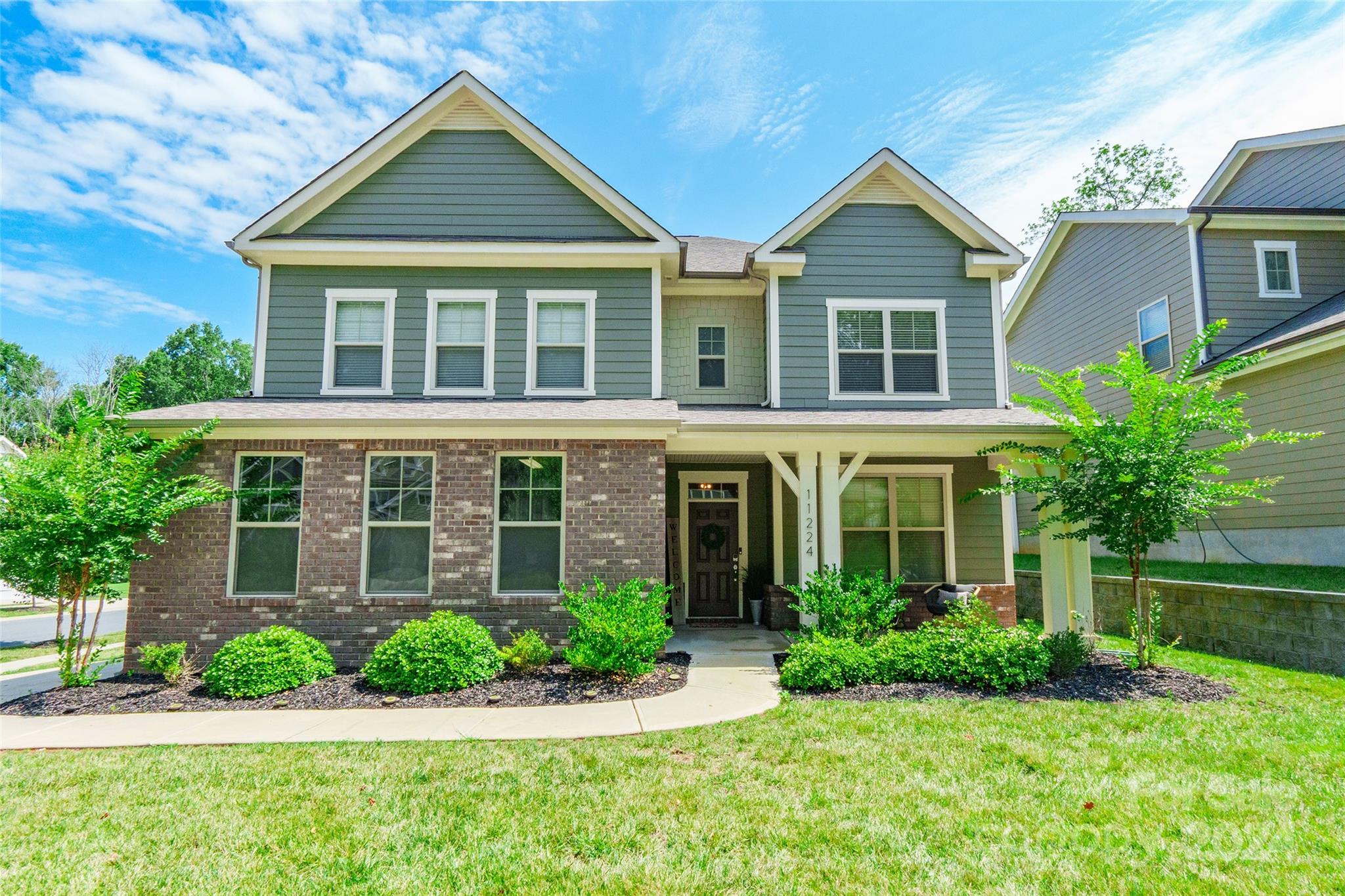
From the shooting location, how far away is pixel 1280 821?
4.19 m

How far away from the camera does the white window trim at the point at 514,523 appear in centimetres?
896

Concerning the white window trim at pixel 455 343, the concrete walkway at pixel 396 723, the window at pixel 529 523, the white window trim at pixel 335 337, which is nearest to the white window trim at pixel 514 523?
the window at pixel 529 523

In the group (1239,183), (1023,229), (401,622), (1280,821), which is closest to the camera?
(1280,821)

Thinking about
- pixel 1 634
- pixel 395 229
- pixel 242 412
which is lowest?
pixel 1 634

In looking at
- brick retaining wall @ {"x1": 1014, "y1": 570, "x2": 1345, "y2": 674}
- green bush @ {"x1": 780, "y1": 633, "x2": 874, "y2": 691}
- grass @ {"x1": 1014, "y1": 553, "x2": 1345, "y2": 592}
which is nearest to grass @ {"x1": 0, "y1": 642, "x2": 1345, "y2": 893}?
green bush @ {"x1": 780, "y1": 633, "x2": 874, "y2": 691}

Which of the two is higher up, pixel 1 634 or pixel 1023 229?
pixel 1023 229

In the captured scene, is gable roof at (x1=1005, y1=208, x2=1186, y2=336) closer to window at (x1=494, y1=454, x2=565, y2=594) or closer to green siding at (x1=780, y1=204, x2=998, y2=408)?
green siding at (x1=780, y1=204, x2=998, y2=408)

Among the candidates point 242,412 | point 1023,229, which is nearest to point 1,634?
Result: point 242,412

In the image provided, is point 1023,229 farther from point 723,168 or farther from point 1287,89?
point 723,168

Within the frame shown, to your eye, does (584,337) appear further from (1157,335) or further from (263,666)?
(1157,335)

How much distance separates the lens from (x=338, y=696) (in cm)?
747

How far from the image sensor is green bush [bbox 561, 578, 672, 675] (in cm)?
768

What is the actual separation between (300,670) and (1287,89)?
17.5 meters

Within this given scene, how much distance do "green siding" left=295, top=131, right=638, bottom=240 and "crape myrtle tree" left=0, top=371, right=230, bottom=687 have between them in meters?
4.11
